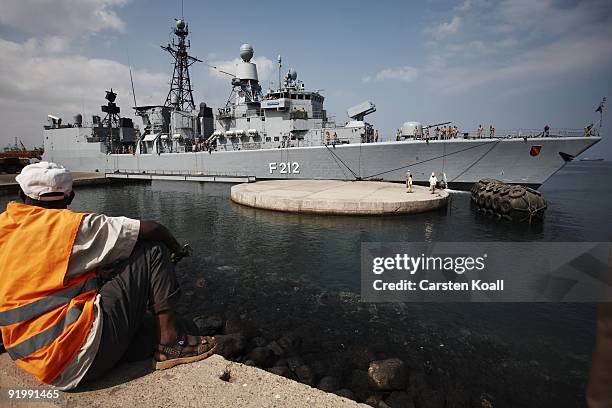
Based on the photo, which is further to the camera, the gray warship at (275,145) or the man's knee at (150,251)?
the gray warship at (275,145)

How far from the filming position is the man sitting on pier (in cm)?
204

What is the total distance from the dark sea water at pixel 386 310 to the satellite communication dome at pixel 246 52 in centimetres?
2501

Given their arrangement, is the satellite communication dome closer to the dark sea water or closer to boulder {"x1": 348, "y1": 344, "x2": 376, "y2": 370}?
the dark sea water

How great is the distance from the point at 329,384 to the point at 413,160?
822 inches

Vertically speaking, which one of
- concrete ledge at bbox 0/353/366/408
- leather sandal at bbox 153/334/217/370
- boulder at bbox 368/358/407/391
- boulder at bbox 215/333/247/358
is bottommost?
boulder at bbox 368/358/407/391

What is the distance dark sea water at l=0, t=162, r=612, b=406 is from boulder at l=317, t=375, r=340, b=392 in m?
0.41

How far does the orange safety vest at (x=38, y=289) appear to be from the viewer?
2.02 metres

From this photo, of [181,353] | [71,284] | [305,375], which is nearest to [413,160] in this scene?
[305,375]

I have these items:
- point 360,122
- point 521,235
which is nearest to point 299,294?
point 521,235

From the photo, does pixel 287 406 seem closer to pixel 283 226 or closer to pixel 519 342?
pixel 519 342

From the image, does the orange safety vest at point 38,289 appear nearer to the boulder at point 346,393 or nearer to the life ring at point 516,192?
Answer: the boulder at point 346,393

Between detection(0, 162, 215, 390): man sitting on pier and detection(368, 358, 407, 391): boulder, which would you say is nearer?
detection(0, 162, 215, 390): man sitting on pier

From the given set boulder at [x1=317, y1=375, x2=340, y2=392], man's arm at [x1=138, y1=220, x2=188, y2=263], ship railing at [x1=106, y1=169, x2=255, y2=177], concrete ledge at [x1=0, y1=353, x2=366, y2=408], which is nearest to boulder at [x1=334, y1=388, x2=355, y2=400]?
boulder at [x1=317, y1=375, x2=340, y2=392]
